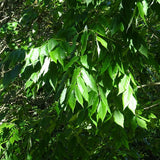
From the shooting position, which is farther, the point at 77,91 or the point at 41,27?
the point at 41,27

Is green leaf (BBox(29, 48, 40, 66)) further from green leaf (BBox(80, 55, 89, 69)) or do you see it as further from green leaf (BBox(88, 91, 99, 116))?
green leaf (BBox(88, 91, 99, 116))

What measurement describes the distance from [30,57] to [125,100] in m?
0.55

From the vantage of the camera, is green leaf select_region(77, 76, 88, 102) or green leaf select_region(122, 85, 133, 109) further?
green leaf select_region(122, 85, 133, 109)

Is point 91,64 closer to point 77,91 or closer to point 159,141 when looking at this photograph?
point 77,91

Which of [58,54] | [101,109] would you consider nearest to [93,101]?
[101,109]

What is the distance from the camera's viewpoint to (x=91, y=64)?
1337 mm

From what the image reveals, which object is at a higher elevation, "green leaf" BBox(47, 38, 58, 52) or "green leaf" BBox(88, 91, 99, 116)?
"green leaf" BBox(47, 38, 58, 52)

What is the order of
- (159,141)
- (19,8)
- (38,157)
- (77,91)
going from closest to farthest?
(77,91) → (38,157) → (159,141) → (19,8)

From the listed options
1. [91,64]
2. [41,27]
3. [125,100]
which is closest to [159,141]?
[125,100]

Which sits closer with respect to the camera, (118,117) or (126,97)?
(126,97)

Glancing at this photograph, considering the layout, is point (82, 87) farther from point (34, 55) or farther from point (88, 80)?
point (34, 55)

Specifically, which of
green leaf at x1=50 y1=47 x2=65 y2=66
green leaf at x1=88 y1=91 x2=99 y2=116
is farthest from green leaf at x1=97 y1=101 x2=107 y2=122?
green leaf at x1=50 y1=47 x2=65 y2=66

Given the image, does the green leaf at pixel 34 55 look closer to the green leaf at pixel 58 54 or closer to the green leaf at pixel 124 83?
the green leaf at pixel 58 54

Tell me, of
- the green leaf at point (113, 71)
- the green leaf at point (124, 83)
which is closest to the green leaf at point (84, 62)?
the green leaf at point (113, 71)
